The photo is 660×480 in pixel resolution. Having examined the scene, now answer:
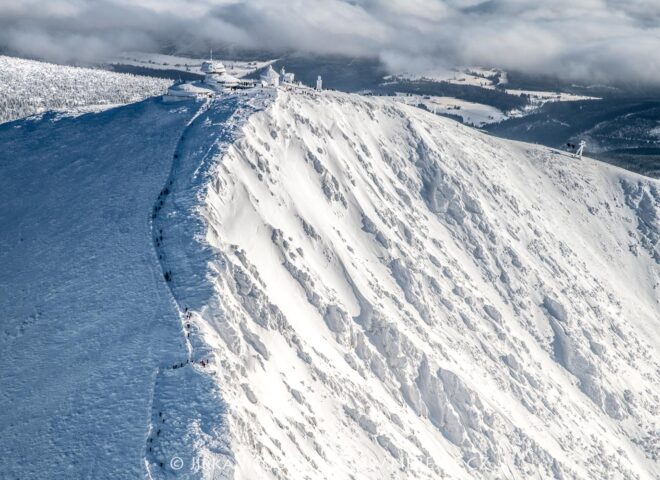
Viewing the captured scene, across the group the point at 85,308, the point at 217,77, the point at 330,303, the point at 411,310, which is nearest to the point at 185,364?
the point at 85,308

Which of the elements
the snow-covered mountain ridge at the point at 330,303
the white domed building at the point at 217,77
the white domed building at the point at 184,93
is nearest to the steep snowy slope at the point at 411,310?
the snow-covered mountain ridge at the point at 330,303

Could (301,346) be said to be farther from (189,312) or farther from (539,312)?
(539,312)

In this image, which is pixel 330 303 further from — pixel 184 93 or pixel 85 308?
pixel 184 93

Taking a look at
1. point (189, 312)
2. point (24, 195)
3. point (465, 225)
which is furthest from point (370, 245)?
point (24, 195)

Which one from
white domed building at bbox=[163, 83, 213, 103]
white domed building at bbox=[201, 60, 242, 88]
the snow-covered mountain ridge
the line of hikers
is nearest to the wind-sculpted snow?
the snow-covered mountain ridge

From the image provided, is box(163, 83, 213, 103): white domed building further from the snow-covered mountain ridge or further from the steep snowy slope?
the steep snowy slope
